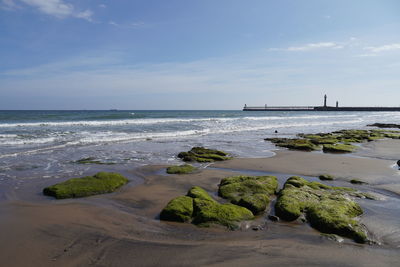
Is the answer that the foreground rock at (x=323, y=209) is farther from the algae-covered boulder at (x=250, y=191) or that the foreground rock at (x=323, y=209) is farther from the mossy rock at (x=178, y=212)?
the mossy rock at (x=178, y=212)

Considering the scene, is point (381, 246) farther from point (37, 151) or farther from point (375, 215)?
point (37, 151)

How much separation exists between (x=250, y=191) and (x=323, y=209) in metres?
A: 2.08

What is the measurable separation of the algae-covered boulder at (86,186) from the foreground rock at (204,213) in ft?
9.62

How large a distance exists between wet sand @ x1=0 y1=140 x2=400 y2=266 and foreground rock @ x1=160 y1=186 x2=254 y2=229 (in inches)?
8.2

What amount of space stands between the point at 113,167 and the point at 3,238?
6786mm

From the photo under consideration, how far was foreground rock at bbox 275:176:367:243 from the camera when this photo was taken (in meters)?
5.72

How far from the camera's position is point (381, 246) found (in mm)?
5203

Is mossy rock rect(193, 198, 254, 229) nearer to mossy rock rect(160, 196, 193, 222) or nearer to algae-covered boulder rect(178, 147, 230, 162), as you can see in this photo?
mossy rock rect(160, 196, 193, 222)

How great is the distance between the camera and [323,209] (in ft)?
21.3

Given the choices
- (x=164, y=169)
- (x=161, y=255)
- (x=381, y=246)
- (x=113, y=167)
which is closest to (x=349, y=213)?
(x=381, y=246)

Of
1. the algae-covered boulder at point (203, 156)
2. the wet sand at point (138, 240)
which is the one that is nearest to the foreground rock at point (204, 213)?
the wet sand at point (138, 240)

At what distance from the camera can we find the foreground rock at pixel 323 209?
5723 millimetres

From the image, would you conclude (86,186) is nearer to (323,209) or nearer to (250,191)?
(250,191)

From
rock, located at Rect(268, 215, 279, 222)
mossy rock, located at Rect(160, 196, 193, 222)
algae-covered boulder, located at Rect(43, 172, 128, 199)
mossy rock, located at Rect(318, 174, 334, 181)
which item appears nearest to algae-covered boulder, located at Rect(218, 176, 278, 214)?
rock, located at Rect(268, 215, 279, 222)
